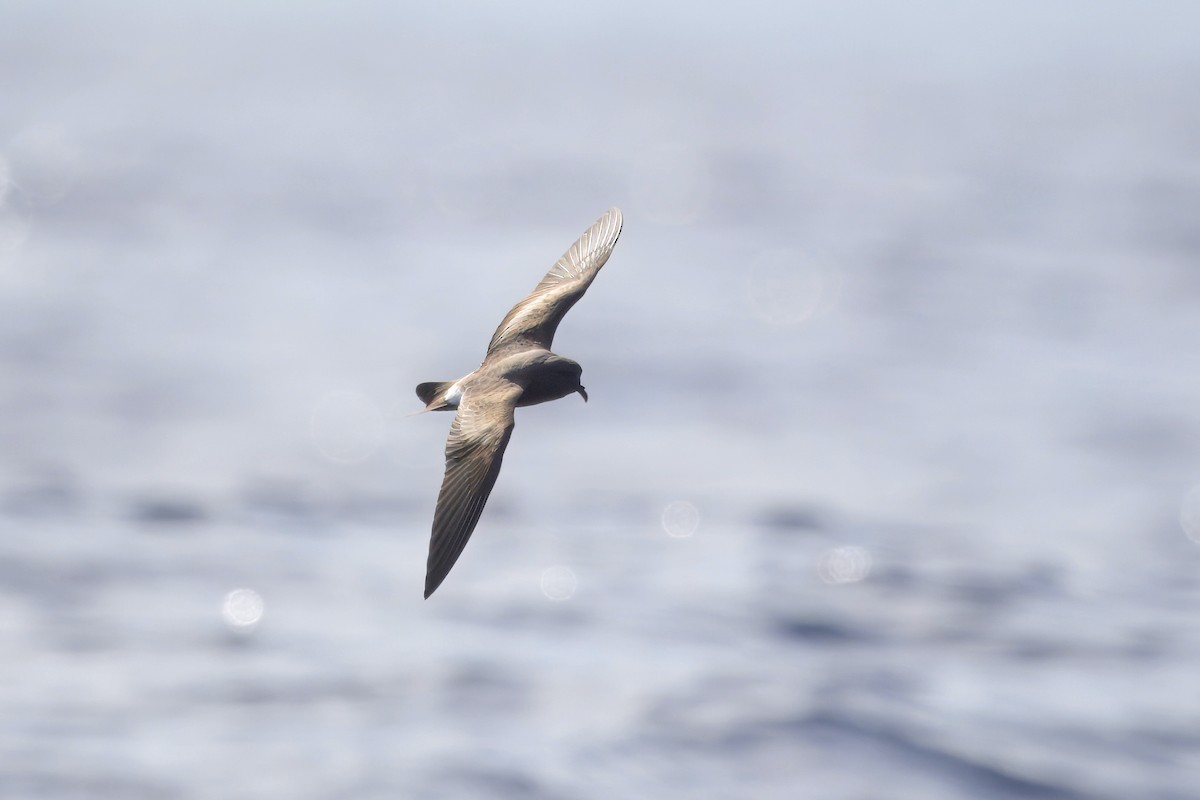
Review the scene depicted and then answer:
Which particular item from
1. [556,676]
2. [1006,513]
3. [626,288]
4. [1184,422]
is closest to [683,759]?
[556,676]

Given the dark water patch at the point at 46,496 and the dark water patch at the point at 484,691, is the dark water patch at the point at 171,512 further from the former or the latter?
the dark water patch at the point at 484,691

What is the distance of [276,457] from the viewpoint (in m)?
158

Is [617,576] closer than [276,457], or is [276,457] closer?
[617,576]

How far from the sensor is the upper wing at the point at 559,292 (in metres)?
16.0

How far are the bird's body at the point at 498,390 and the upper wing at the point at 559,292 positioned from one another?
12 millimetres

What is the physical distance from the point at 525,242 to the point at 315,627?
228ft

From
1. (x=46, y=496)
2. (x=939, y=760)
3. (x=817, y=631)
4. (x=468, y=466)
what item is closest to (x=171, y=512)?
(x=46, y=496)

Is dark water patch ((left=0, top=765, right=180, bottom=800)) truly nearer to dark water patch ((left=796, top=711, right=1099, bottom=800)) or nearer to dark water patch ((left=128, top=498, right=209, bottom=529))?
dark water patch ((left=128, top=498, right=209, bottom=529))

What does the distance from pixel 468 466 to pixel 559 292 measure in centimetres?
375

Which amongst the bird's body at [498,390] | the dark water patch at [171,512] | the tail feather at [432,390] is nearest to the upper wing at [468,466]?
the bird's body at [498,390]

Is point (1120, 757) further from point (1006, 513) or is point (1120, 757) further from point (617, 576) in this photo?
point (617, 576)

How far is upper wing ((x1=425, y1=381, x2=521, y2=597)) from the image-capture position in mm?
12852

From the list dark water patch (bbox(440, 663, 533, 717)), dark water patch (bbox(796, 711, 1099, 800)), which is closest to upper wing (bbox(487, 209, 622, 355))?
dark water patch (bbox(796, 711, 1099, 800))

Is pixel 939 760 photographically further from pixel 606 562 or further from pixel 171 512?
pixel 171 512
